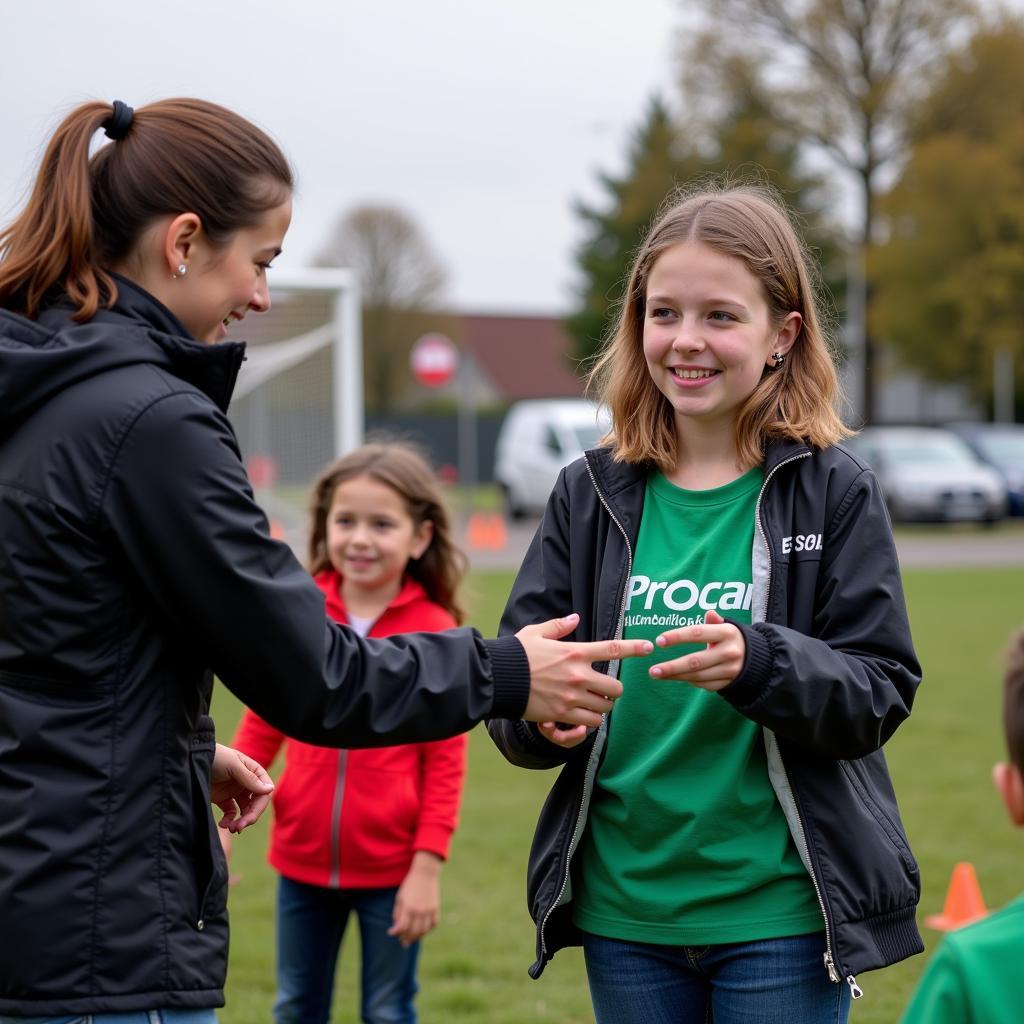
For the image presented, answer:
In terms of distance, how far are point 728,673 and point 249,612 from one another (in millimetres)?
811

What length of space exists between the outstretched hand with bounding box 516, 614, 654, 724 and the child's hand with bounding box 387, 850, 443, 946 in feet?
4.94

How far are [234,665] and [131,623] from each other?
0.16 meters

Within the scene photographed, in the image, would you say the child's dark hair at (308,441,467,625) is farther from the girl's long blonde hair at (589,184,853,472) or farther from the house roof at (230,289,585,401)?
the house roof at (230,289,585,401)

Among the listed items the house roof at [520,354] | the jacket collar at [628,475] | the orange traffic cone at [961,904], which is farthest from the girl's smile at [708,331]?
the house roof at [520,354]

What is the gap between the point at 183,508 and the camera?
2164 millimetres

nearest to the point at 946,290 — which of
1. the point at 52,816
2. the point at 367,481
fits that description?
the point at 367,481

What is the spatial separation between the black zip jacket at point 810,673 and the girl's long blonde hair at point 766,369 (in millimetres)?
64

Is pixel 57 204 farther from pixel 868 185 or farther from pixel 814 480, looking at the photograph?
pixel 868 185

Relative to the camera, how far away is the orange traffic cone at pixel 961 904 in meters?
5.36

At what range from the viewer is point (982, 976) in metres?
1.82

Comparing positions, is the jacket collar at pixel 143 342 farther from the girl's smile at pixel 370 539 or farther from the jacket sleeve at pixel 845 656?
the girl's smile at pixel 370 539

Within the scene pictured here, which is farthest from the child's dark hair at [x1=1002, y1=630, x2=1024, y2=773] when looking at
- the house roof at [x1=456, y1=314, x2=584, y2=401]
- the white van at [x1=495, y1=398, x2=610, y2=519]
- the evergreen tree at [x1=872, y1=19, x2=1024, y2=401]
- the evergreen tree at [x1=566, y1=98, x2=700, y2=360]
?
the house roof at [x1=456, y1=314, x2=584, y2=401]

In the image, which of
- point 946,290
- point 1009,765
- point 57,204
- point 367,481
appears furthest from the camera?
point 946,290

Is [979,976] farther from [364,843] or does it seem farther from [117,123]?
[364,843]
